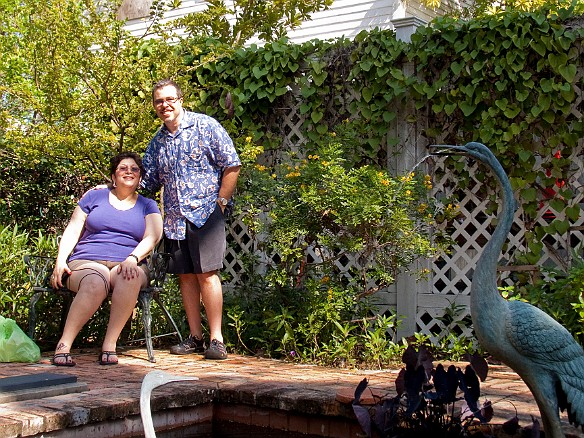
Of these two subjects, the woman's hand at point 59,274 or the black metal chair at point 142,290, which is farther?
the black metal chair at point 142,290

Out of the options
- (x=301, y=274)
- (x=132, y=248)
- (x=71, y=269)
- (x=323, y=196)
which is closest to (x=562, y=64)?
(x=323, y=196)

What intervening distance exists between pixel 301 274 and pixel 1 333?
6.35 feet

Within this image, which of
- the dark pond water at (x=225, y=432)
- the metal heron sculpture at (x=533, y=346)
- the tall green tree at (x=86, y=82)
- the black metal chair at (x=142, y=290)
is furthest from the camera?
the tall green tree at (x=86, y=82)

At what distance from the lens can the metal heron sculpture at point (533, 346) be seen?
273cm

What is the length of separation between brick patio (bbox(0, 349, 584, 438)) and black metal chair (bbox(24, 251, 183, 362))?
1.16ft

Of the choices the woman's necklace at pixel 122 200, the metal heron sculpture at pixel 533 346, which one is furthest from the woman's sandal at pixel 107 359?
the metal heron sculpture at pixel 533 346

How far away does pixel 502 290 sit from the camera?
17.0ft

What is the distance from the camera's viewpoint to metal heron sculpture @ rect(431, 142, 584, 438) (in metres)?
2.73

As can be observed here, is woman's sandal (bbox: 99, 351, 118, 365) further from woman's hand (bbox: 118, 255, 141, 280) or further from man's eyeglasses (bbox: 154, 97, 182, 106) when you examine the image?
man's eyeglasses (bbox: 154, 97, 182, 106)

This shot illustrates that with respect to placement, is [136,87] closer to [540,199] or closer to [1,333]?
[1,333]

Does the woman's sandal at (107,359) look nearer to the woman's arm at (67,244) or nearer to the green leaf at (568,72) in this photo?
the woman's arm at (67,244)

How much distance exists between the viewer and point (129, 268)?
484 centimetres

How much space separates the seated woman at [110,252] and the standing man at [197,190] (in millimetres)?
174

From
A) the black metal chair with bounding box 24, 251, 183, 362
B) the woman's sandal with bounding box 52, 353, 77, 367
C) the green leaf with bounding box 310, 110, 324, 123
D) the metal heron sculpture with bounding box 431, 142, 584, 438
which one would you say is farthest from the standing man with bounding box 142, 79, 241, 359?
the metal heron sculpture with bounding box 431, 142, 584, 438
